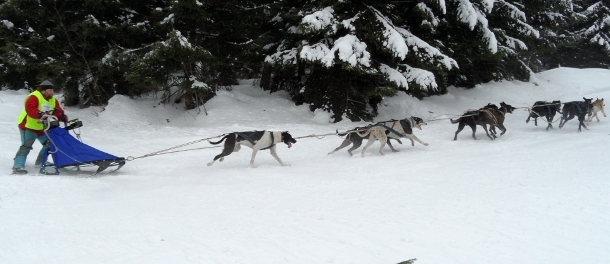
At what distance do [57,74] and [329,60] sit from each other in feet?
27.6

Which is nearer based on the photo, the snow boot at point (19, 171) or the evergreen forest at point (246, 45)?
the snow boot at point (19, 171)

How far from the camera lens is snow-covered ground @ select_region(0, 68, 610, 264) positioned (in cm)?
355

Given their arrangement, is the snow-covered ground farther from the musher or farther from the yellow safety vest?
the yellow safety vest

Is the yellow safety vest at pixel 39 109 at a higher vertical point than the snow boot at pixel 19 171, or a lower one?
higher

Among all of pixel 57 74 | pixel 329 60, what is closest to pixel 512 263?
pixel 329 60

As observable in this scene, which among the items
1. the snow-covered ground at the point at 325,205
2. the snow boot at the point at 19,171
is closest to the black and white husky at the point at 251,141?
the snow-covered ground at the point at 325,205

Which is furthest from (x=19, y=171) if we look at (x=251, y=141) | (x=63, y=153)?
(x=251, y=141)

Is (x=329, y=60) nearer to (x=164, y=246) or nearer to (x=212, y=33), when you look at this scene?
(x=212, y=33)

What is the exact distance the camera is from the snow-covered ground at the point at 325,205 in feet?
11.7

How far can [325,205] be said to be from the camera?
5.03 meters

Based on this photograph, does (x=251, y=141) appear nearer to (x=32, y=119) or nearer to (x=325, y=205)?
(x=325, y=205)

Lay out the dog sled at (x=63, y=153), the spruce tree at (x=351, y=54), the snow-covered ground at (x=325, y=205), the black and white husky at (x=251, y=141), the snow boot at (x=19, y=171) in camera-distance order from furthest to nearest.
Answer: the spruce tree at (x=351, y=54) < the black and white husky at (x=251, y=141) < the dog sled at (x=63, y=153) < the snow boot at (x=19, y=171) < the snow-covered ground at (x=325, y=205)

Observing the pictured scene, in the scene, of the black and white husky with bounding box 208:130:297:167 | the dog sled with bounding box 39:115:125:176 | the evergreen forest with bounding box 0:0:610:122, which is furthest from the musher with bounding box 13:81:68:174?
the evergreen forest with bounding box 0:0:610:122

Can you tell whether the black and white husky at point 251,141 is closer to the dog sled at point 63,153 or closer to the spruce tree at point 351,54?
→ the dog sled at point 63,153
